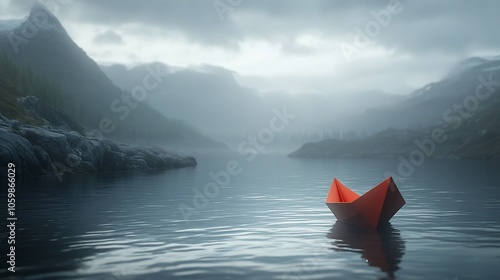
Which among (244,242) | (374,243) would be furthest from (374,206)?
(244,242)

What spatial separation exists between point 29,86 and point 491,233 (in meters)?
190

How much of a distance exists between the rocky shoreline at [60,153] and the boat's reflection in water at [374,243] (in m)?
64.8

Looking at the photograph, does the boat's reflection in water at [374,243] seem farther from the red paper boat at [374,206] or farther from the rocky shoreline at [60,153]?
the rocky shoreline at [60,153]

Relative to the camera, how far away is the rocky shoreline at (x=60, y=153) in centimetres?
7881

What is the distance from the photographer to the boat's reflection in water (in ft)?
65.1

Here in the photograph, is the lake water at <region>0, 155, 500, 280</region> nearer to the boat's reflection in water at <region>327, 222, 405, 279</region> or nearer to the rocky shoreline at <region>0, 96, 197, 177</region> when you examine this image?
the boat's reflection in water at <region>327, 222, 405, 279</region>

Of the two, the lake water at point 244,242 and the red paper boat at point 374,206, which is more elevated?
the red paper boat at point 374,206

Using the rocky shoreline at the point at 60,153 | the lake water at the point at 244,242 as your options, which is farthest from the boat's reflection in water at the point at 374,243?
the rocky shoreline at the point at 60,153

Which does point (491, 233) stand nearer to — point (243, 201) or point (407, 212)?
point (407, 212)

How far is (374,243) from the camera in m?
24.3

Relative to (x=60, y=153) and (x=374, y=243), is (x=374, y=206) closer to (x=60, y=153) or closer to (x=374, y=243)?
(x=374, y=243)

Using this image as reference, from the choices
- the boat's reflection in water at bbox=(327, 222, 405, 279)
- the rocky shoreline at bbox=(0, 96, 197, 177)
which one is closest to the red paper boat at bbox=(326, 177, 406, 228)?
the boat's reflection in water at bbox=(327, 222, 405, 279)

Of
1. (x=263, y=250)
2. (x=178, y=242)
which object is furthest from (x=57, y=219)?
(x=263, y=250)

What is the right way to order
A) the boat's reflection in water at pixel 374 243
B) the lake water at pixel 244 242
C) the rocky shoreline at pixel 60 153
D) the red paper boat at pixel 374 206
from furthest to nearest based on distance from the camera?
the rocky shoreline at pixel 60 153 < the red paper boat at pixel 374 206 < the boat's reflection in water at pixel 374 243 < the lake water at pixel 244 242
